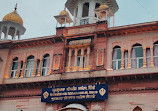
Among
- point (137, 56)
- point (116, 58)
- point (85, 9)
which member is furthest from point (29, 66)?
point (137, 56)

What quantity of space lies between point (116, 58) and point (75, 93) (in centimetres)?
430

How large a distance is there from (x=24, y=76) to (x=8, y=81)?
148 centimetres

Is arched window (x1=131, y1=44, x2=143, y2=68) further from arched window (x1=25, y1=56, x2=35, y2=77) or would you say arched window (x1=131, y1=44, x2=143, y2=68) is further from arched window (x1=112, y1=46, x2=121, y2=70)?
arched window (x1=25, y1=56, x2=35, y2=77)

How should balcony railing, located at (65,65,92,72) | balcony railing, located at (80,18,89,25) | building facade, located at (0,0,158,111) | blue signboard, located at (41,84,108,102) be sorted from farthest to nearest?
balcony railing, located at (80,18,89,25) < balcony railing, located at (65,65,92,72) < blue signboard, located at (41,84,108,102) < building facade, located at (0,0,158,111)

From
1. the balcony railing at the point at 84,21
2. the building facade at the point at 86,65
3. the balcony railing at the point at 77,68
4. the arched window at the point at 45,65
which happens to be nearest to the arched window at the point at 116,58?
the building facade at the point at 86,65

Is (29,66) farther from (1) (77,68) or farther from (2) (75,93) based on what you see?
(2) (75,93)

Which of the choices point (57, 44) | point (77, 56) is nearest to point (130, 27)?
point (77, 56)

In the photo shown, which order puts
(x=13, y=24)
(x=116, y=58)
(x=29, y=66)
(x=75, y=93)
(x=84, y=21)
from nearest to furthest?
1. (x=75, y=93)
2. (x=116, y=58)
3. (x=29, y=66)
4. (x=84, y=21)
5. (x=13, y=24)

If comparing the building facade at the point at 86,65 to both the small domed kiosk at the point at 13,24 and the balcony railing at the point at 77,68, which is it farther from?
the small domed kiosk at the point at 13,24

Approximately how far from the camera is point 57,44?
78.1 feet

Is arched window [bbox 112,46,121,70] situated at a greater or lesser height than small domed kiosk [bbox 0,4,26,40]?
lesser

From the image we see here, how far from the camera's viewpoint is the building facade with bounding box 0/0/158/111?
1969cm

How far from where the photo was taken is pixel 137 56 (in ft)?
68.7

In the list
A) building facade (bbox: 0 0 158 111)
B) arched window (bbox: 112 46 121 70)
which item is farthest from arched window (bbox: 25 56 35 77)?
arched window (bbox: 112 46 121 70)
